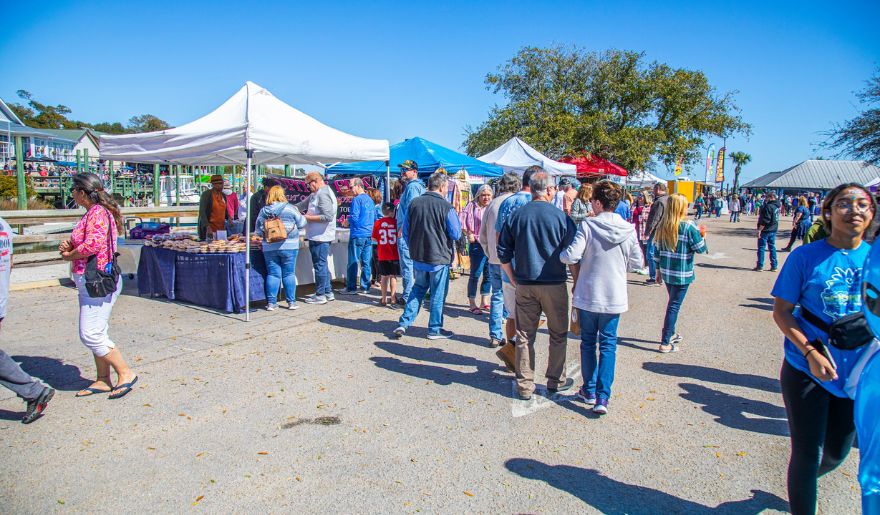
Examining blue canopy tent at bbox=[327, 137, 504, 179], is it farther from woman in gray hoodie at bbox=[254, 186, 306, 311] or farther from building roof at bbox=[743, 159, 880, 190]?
building roof at bbox=[743, 159, 880, 190]

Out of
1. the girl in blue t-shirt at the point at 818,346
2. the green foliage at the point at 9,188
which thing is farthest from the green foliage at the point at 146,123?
the girl in blue t-shirt at the point at 818,346

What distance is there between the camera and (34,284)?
8797mm

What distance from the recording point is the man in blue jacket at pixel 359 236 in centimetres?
843

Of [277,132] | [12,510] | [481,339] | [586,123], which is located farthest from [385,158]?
[586,123]

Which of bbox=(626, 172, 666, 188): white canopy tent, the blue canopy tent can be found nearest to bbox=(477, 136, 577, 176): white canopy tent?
the blue canopy tent

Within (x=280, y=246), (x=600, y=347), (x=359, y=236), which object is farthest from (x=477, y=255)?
(x=600, y=347)

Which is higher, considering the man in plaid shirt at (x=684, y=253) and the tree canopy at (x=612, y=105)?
the tree canopy at (x=612, y=105)

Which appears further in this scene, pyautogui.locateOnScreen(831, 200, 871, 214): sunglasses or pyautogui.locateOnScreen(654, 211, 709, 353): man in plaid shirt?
pyautogui.locateOnScreen(654, 211, 709, 353): man in plaid shirt

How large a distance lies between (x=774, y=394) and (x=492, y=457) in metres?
2.83

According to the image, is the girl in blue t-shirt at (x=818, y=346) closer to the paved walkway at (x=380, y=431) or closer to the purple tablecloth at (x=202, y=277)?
the paved walkway at (x=380, y=431)

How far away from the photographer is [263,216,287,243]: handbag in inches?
278

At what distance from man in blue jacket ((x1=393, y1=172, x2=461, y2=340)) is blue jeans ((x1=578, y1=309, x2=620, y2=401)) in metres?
2.26

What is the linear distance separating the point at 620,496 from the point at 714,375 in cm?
268

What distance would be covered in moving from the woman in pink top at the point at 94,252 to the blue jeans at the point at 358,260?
4.41 metres
